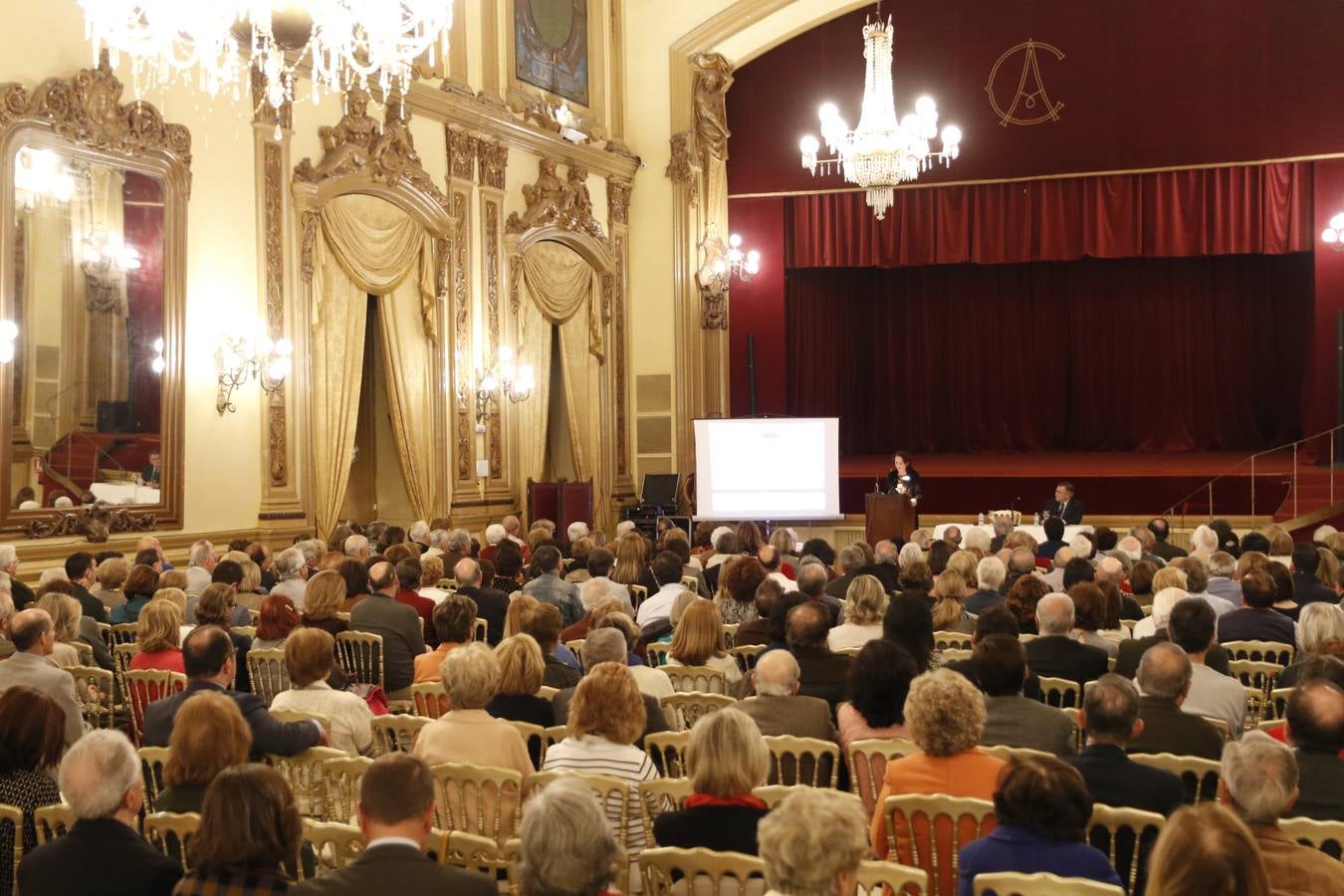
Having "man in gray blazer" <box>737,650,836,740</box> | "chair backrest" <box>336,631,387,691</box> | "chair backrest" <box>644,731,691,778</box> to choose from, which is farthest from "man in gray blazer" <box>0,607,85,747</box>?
"man in gray blazer" <box>737,650,836,740</box>

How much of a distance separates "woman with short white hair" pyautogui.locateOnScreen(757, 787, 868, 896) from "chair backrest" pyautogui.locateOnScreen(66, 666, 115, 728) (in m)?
4.14

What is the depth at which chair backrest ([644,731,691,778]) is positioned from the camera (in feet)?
15.0

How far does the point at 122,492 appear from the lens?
11.2 meters

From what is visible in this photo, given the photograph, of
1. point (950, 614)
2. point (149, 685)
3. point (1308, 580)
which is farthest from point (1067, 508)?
point (149, 685)

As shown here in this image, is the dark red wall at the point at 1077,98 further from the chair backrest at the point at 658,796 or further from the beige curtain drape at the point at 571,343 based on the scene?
the chair backrest at the point at 658,796

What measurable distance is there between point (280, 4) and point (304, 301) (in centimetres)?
652

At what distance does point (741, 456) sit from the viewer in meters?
16.1

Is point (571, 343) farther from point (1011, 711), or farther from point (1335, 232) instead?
point (1011, 711)

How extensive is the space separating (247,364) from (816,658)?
26.4ft

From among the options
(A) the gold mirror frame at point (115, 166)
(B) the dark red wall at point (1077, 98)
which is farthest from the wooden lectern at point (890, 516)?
(A) the gold mirror frame at point (115, 166)

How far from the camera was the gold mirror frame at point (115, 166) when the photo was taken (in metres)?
10.2

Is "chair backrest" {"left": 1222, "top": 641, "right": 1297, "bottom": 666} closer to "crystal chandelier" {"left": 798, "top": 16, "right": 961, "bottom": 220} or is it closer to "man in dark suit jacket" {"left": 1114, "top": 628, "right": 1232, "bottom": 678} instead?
"man in dark suit jacket" {"left": 1114, "top": 628, "right": 1232, "bottom": 678}

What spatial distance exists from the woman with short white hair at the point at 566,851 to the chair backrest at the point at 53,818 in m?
1.30

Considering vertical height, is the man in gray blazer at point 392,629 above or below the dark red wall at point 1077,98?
below
